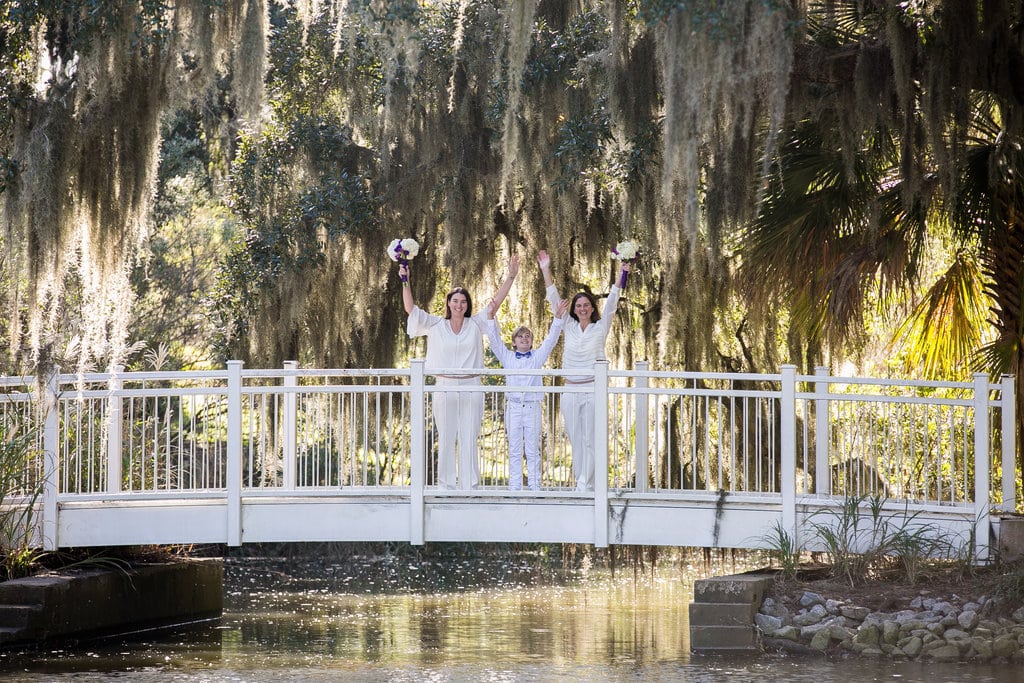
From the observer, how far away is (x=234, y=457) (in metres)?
10.1

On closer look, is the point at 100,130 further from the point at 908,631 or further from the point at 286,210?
the point at 908,631

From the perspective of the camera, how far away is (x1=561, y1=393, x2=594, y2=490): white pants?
10.1 metres

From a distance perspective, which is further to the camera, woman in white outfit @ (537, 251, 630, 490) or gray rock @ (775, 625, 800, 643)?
woman in white outfit @ (537, 251, 630, 490)

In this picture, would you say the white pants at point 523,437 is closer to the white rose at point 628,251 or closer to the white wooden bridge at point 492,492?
the white wooden bridge at point 492,492

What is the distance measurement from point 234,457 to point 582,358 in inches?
109

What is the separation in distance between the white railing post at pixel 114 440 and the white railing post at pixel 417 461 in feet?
7.20

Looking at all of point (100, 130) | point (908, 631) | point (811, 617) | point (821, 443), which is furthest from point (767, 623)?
point (100, 130)

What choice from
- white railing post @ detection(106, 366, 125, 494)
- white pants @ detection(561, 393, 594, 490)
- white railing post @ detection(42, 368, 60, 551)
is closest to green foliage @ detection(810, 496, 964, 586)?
white pants @ detection(561, 393, 594, 490)

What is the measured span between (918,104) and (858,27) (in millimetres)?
938

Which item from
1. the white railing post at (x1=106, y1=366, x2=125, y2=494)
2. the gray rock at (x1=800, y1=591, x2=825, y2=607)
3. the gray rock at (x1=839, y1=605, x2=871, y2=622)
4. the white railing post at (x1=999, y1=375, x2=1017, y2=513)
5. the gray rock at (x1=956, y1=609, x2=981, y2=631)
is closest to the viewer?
the gray rock at (x1=956, y1=609, x2=981, y2=631)

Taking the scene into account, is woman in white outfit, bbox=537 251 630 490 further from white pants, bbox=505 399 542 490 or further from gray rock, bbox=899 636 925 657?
gray rock, bbox=899 636 925 657

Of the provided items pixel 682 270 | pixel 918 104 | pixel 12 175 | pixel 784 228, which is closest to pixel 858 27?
pixel 918 104

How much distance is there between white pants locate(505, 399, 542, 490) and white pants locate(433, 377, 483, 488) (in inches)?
10.4

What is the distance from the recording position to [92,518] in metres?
10.1
